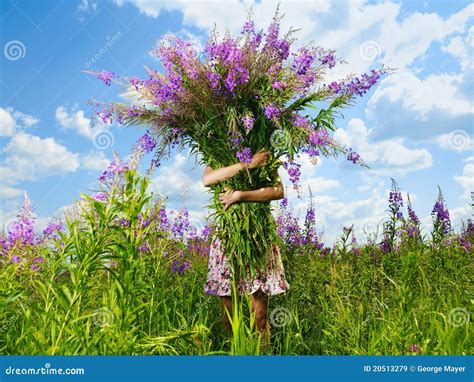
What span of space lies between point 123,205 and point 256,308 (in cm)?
198

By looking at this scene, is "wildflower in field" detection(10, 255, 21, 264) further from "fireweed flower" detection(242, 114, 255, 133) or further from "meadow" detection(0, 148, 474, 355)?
"fireweed flower" detection(242, 114, 255, 133)

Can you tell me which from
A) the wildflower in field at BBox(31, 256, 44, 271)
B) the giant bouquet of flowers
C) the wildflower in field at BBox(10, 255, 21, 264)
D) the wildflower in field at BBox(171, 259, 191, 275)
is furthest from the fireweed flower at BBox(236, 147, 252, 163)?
the wildflower in field at BBox(10, 255, 21, 264)

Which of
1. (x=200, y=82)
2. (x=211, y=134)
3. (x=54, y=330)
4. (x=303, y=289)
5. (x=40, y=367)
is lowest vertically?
(x=40, y=367)

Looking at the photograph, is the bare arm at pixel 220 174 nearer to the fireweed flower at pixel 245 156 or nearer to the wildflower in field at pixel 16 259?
the fireweed flower at pixel 245 156

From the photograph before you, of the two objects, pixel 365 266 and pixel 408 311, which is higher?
pixel 365 266

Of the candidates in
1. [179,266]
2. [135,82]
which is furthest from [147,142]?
[179,266]

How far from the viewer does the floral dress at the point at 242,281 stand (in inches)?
176

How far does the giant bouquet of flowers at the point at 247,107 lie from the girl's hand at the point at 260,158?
6cm

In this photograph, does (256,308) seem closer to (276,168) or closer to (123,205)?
(276,168)

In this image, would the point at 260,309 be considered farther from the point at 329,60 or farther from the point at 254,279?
the point at 329,60

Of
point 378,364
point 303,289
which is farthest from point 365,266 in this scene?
point 378,364

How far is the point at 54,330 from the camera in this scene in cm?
295

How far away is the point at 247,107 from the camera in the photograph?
4.53m

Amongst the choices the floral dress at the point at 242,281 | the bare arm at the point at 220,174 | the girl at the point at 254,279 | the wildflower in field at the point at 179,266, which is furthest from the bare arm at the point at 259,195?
the wildflower in field at the point at 179,266
